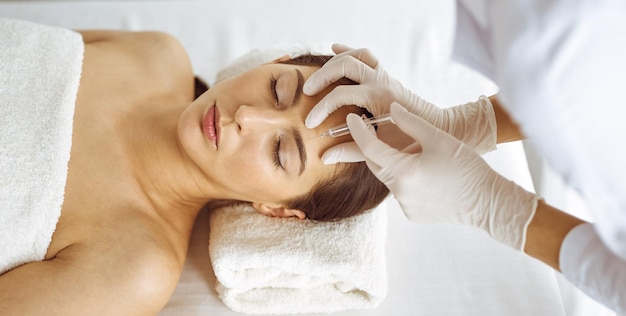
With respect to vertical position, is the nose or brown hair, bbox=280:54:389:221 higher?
the nose

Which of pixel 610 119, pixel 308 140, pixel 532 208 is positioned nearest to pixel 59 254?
pixel 308 140

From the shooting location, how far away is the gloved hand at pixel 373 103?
124 centimetres

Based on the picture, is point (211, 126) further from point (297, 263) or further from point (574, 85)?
point (574, 85)

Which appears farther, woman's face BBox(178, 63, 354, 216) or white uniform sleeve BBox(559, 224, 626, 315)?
woman's face BBox(178, 63, 354, 216)

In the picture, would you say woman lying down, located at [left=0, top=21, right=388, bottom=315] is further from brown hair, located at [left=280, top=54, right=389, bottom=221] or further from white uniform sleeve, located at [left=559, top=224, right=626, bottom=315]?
white uniform sleeve, located at [left=559, top=224, right=626, bottom=315]

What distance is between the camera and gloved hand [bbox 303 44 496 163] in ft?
4.08

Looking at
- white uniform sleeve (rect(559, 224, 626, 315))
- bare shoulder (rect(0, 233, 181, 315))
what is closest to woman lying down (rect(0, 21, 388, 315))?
bare shoulder (rect(0, 233, 181, 315))

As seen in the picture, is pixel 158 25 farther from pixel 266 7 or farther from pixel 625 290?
pixel 625 290

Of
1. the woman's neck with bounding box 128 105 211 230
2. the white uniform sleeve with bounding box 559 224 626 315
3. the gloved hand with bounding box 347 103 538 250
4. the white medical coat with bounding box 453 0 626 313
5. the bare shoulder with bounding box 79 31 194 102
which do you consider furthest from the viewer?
the bare shoulder with bounding box 79 31 194 102

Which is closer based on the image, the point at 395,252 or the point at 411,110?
the point at 411,110

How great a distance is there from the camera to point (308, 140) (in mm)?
1275

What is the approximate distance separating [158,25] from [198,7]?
159mm

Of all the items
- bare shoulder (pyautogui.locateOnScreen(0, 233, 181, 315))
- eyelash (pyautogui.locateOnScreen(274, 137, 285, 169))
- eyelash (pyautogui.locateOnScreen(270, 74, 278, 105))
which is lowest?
bare shoulder (pyautogui.locateOnScreen(0, 233, 181, 315))

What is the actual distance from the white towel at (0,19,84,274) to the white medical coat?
3.25 feet
